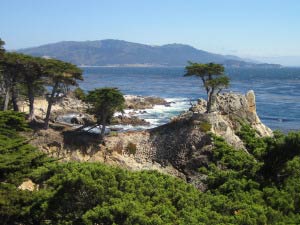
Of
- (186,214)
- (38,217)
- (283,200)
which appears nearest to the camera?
(186,214)

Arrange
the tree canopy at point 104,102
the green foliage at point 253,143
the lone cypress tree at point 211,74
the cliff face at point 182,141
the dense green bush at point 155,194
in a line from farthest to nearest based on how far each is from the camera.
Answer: the lone cypress tree at point 211,74 < the tree canopy at point 104,102 < the cliff face at point 182,141 < the green foliage at point 253,143 < the dense green bush at point 155,194

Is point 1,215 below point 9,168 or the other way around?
below

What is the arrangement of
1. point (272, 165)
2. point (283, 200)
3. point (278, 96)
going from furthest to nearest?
point (278, 96) → point (272, 165) → point (283, 200)

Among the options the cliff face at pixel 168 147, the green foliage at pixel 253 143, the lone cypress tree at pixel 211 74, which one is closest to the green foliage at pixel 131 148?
the cliff face at pixel 168 147

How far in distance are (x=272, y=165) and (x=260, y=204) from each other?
3718 mm

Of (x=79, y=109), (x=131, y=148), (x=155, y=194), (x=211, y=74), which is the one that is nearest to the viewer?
(x=155, y=194)

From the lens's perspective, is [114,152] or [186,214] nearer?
[186,214]

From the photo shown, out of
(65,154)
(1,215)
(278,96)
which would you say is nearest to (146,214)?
(1,215)

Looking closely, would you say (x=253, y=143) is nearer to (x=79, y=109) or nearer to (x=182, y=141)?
(x=182, y=141)

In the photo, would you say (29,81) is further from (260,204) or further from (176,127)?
(260,204)

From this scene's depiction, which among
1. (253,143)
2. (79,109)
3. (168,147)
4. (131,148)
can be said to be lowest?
(79,109)

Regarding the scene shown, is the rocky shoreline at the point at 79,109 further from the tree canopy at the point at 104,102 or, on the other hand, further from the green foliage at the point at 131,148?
the green foliage at the point at 131,148

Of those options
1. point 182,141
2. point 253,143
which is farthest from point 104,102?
point 253,143

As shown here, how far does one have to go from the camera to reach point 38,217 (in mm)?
17266
